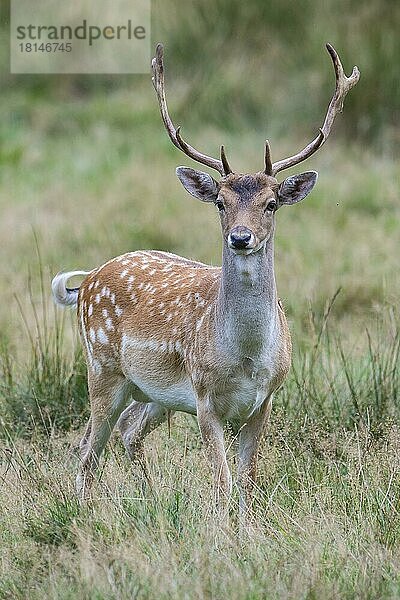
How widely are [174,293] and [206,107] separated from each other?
339 inches

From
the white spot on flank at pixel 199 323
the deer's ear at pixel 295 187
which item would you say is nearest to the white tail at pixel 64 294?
the white spot on flank at pixel 199 323

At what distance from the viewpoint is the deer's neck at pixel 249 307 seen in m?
4.71

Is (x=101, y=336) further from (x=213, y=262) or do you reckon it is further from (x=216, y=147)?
(x=216, y=147)

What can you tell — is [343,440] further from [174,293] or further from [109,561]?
[109,561]

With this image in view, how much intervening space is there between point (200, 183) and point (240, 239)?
0.54m

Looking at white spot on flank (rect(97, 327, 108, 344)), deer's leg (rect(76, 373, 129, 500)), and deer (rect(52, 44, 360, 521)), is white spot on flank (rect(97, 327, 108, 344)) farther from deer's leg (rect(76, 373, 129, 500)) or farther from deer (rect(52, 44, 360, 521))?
deer's leg (rect(76, 373, 129, 500))

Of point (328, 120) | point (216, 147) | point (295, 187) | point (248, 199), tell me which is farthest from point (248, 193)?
point (216, 147)

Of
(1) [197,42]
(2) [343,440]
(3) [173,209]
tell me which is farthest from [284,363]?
(1) [197,42]

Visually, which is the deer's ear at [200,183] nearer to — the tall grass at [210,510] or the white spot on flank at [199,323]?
the white spot on flank at [199,323]

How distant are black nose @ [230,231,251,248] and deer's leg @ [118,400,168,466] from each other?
150 centimetres

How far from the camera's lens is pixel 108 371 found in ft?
17.9

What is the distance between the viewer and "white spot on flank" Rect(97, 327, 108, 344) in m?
5.46

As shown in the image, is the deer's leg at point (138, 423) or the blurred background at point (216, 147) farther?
the blurred background at point (216, 147)

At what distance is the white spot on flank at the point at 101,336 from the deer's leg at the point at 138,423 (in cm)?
47
